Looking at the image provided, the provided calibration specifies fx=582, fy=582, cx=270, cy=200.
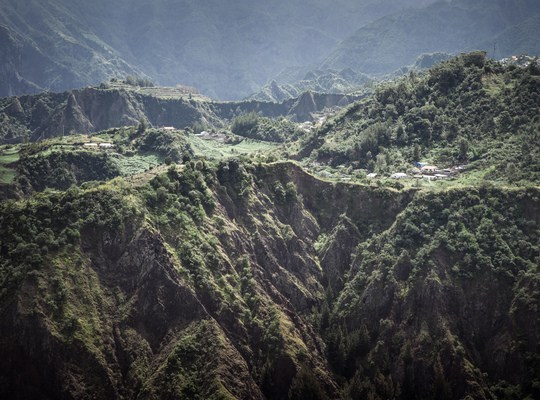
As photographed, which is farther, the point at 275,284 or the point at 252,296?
the point at 275,284

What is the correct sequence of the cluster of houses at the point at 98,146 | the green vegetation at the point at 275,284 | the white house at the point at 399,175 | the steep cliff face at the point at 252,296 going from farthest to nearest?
the cluster of houses at the point at 98,146 < the white house at the point at 399,175 < the green vegetation at the point at 275,284 < the steep cliff face at the point at 252,296

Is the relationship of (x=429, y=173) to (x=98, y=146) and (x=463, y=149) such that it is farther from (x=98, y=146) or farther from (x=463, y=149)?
(x=98, y=146)

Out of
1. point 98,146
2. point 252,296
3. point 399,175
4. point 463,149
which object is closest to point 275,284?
point 252,296

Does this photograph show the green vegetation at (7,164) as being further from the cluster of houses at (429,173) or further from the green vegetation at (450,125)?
the cluster of houses at (429,173)

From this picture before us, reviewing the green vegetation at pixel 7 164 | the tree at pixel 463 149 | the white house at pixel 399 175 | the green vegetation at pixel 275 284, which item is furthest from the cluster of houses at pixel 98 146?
the tree at pixel 463 149

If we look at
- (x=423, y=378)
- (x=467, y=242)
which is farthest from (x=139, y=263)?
(x=467, y=242)

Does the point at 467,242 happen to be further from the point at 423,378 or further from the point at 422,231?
the point at 423,378

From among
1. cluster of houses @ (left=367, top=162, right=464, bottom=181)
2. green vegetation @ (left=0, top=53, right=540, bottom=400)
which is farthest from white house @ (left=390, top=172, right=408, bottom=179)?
green vegetation @ (left=0, top=53, right=540, bottom=400)

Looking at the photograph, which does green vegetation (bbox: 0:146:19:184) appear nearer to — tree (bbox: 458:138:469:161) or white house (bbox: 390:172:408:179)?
white house (bbox: 390:172:408:179)
